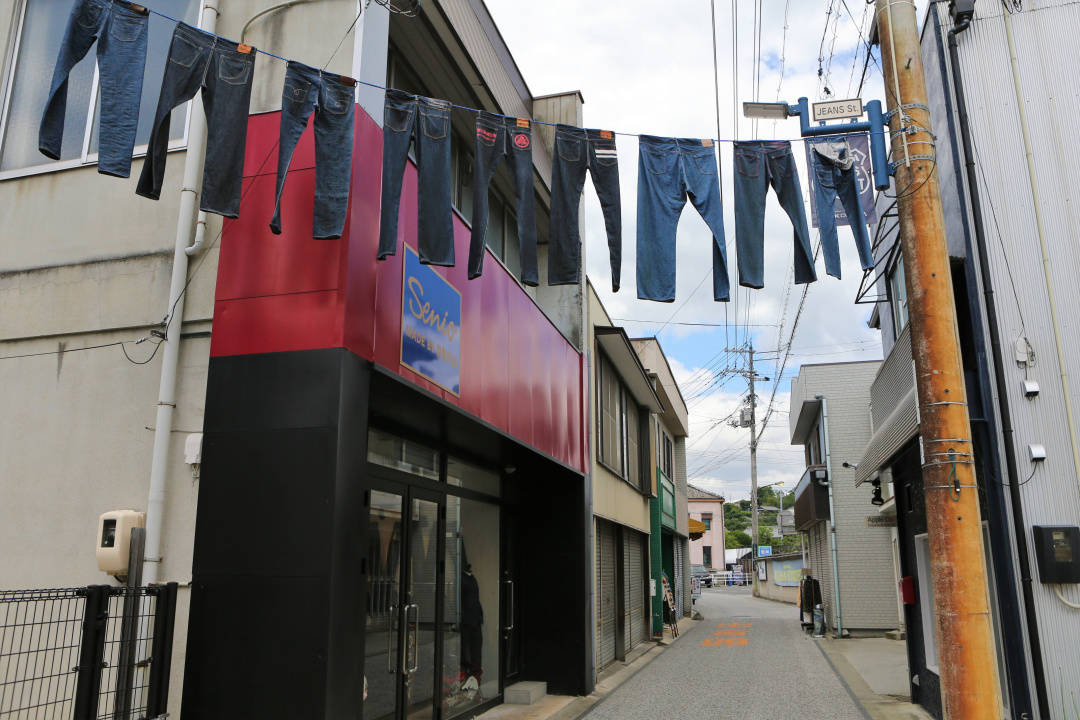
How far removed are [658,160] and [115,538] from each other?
522cm

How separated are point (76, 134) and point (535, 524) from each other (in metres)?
7.99

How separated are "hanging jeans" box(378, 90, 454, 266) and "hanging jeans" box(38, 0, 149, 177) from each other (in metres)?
1.72

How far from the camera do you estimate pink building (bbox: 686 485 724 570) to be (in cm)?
7812

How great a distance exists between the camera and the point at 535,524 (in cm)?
1223

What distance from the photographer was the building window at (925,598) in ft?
32.5

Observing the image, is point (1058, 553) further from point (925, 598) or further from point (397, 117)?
point (397, 117)

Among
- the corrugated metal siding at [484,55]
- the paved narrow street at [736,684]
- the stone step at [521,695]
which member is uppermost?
the corrugated metal siding at [484,55]

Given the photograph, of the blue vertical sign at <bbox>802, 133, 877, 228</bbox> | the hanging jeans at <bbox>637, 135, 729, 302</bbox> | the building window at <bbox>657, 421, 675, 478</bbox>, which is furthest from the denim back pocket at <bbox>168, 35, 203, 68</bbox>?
the building window at <bbox>657, 421, 675, 478</bbox>

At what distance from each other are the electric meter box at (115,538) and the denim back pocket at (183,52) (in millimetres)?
3152

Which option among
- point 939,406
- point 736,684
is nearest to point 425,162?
point 939,406

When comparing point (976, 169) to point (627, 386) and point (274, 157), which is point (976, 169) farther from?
point (627, 386)

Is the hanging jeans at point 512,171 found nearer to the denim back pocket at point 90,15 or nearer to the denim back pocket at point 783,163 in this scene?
the denim back pocket at point 783,163

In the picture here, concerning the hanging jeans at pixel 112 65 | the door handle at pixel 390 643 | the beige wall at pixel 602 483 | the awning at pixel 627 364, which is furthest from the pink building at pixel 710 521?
the hanging jeans at pixel 112 65

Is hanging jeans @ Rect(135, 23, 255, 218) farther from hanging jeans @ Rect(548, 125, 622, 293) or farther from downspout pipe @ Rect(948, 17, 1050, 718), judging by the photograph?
downspout pipe @ Rect(948, 17, 1050, 718)
